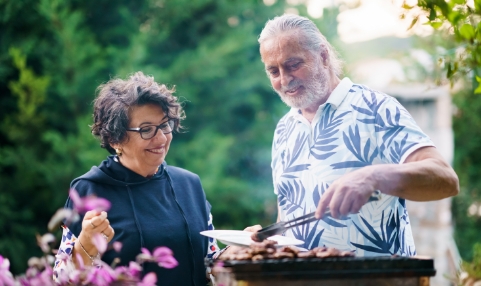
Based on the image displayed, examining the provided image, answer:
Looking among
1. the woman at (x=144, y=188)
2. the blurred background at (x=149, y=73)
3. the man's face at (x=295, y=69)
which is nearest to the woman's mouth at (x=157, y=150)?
the woman at (x=144, y=188)

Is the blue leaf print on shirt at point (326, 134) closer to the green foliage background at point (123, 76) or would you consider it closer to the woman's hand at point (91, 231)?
the woman's hand at point (91, 231)

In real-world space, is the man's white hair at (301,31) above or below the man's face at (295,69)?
above

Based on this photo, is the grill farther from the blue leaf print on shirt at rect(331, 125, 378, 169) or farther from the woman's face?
the woman's face

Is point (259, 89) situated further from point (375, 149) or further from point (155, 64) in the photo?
point (375, 149)

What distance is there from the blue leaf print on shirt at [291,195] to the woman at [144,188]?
1.43ft

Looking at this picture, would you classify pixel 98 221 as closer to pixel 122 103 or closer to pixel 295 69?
pixel 122 103

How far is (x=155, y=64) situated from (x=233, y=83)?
105cm

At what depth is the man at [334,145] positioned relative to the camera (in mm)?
2408

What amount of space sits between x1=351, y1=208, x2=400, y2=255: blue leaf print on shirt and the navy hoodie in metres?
0.80

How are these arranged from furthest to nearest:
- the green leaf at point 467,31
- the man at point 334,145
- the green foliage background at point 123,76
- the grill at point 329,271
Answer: the green foliage background at point 123,76
the man at point 334,145
the green leaf at point 467,31
the grill at point 329,271

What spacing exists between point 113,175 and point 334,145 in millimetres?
1098

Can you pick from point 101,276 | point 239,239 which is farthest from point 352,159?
point 101,276

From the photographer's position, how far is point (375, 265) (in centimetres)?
178

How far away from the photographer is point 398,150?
7.86 feet
